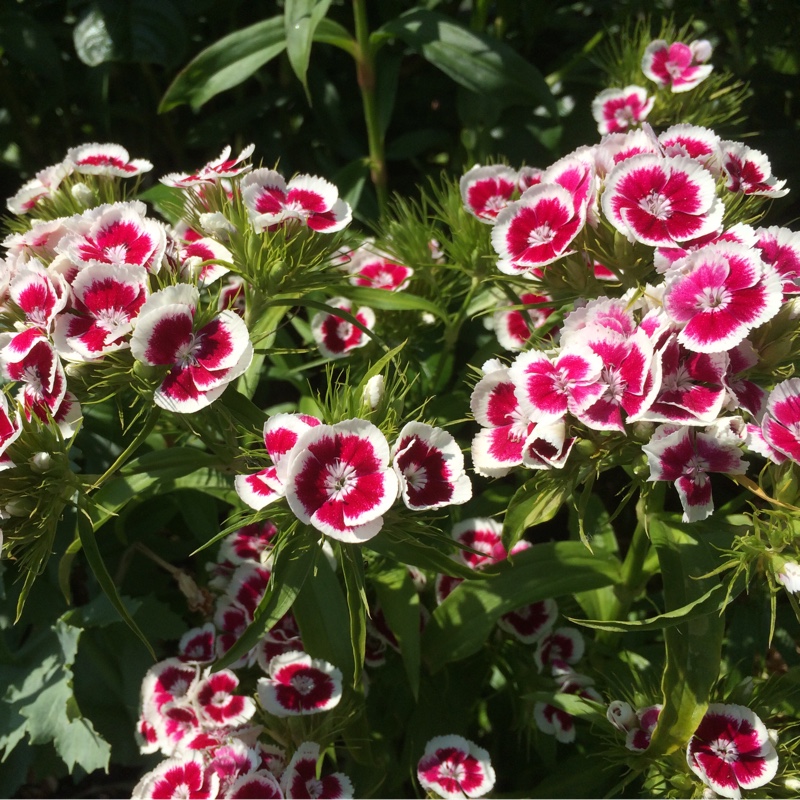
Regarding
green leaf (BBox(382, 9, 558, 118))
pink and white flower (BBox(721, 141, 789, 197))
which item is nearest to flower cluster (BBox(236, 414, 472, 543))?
pink and white flower (BBox(721, 141, 789, 197))

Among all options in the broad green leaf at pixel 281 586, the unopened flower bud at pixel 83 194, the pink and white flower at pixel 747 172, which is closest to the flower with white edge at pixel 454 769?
the broad green leaf at pixel 281 586

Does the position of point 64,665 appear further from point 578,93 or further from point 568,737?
point 578,93

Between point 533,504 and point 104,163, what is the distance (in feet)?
3.97

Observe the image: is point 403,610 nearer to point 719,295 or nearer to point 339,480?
point 339,480

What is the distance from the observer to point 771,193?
1622 mm

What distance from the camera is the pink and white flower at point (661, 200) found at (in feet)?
4.72

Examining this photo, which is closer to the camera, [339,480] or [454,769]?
[339,480]

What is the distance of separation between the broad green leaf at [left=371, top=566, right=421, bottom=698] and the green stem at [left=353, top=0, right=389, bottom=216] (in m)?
1.05

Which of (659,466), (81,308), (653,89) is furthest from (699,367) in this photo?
(653,89)

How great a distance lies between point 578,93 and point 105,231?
6.56 feet

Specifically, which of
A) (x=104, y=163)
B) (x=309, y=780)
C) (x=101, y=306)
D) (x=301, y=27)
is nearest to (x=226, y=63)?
(x=301, y=27)

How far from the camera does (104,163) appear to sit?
1885 mm

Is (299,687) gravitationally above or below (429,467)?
below

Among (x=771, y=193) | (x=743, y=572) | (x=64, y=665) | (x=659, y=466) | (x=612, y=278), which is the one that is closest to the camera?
(x=659, y=466)
